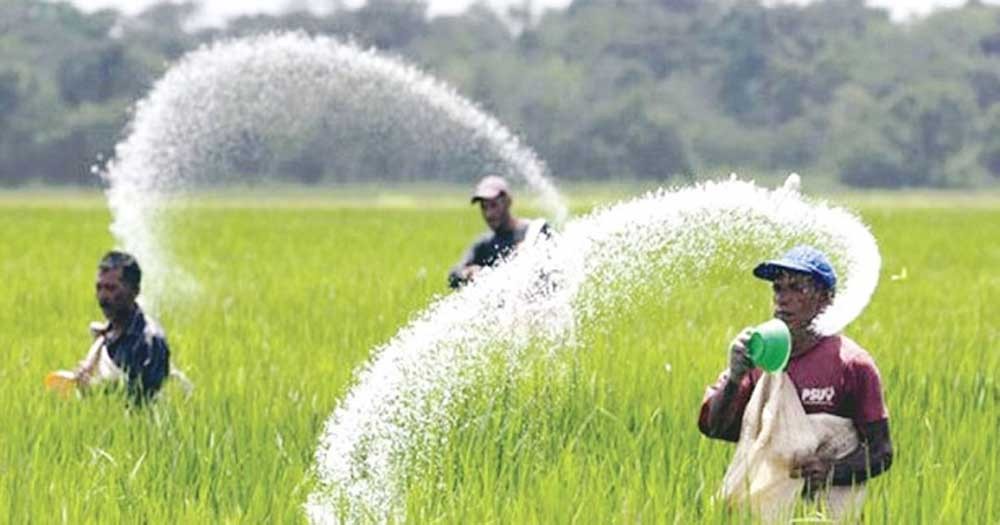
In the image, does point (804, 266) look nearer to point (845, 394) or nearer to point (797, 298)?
point (797, 298)

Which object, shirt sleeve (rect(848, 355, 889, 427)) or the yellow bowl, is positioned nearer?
shirt sleeve (rect(848, 355, 889, 427))

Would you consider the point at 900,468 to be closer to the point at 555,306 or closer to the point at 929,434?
the point at 929,434

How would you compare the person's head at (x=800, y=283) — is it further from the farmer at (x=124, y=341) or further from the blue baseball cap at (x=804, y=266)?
the farmer at (x=124, y=341)

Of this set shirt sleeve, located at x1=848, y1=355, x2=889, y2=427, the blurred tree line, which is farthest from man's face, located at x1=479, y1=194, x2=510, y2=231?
the blurred tree line

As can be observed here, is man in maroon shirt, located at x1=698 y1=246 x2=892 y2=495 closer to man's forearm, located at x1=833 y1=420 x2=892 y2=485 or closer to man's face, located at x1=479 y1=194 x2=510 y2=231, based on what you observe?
man's forearm, located at x1=833 y1=420 x2=892 y2=485

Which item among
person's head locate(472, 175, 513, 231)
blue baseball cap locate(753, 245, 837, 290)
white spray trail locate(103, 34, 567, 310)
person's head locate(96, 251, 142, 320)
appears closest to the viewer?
blue baseball cap locate(753, 245, 837, 290)

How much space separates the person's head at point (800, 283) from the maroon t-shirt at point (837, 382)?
7 cm

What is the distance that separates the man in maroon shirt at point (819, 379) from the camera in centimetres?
377

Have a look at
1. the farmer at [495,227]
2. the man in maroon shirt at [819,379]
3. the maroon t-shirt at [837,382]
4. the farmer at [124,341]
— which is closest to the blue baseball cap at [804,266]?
the man in maroon shirt at [819,379]

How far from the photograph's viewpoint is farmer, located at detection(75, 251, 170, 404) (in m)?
5.82

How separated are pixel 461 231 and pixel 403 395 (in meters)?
21.0

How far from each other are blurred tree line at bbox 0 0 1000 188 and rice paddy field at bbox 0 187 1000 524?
138ft

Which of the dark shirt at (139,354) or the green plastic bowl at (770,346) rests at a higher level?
the green plastic bowl at (770,346)

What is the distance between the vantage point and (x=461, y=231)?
25.3 metres
